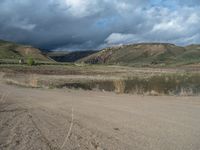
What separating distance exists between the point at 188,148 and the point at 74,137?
115 inches

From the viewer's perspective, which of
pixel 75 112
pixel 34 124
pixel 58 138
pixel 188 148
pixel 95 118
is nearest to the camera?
pixel 188 148

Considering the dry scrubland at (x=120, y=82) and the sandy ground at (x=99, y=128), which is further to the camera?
the dry scrubland at (x=120, y=82)

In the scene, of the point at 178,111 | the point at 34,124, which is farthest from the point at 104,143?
the point at 178,111

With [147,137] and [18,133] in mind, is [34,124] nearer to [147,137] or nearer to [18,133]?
[18,133]

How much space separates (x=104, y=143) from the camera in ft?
32.6

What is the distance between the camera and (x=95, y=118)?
1420 centimetres

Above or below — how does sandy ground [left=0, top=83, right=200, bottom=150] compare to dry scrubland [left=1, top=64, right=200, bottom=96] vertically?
below

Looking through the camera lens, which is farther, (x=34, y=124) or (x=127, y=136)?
(x=34, y=124)

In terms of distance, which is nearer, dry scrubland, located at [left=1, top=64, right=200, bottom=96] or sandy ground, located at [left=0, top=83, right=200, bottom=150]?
sandy ground, located at [left=0, top=83, right=200, bottom=150]

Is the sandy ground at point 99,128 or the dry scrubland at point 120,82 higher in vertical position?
the dry scrubland at point 120,82

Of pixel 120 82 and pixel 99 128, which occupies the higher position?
pixel 120 82

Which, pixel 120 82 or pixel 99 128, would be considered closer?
pixel 99 128

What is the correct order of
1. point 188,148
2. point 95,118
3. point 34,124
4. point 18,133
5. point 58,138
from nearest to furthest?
point 188,148, point 58,138, point 18,133, point 34,124, point 95,118

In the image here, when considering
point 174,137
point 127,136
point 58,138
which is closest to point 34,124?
point 58,138
